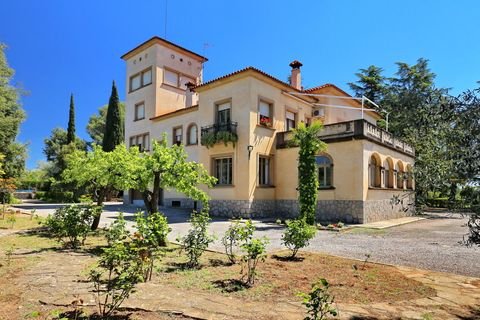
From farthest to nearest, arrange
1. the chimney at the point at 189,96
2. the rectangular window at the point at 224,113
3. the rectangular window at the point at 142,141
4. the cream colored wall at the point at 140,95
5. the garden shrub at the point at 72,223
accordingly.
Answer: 1. the chimney at the point at 189,96
2. the rectangular window at the point at 142,141
3. the cream colored wall at the point at 140,95
4. the rectangular window at the point at 224,113
5. the garden shrub at the point at 72,223

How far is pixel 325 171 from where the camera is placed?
19062 millimetres

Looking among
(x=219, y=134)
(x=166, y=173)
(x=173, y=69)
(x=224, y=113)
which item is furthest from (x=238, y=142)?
(x=173, y=69)

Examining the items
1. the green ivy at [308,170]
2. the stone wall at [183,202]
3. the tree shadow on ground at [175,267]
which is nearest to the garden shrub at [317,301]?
the tree shadow on ground at [175,267]

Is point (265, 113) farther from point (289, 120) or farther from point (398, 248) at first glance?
point (398, 248)

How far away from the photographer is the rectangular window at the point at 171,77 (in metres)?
26.6

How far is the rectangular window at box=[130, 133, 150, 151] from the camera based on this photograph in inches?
1061

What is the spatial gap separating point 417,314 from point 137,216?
5509 mm

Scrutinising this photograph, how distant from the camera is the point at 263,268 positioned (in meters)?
7.00

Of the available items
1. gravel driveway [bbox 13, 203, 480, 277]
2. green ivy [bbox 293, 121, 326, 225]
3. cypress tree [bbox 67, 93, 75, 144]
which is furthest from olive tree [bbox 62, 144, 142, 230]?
cypress tree [bbox 67, 93, 75, 144]

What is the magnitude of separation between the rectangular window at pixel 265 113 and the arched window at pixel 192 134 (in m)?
5.28

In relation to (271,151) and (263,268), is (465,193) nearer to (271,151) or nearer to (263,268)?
(263,268)

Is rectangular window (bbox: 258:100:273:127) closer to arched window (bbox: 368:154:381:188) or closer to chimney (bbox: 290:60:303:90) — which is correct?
chimney (bbox: 290:60:303:90)

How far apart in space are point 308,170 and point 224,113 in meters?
7.13

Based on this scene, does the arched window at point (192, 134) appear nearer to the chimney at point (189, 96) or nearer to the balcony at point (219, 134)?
the balcony at point (219, 134)
